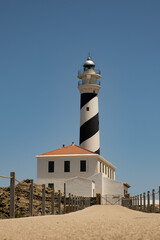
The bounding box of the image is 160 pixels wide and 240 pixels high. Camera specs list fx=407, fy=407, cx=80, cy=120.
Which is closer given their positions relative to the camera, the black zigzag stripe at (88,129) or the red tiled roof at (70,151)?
the red tiled roof at (70,151)

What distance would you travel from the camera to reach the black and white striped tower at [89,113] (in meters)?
42.8

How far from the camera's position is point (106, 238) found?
17.1 feet

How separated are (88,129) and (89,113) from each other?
5.77 feet

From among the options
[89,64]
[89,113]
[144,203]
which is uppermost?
[89,64]

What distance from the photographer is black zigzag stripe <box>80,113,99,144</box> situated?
42.6m

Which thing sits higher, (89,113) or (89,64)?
(89,64)

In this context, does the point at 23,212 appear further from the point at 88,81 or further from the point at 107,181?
the point at 88,81

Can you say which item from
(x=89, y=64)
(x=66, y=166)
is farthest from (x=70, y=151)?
(x=89, y=64)

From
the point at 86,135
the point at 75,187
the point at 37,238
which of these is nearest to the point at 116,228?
the point at 37,238

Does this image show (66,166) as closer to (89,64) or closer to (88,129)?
(88,129)

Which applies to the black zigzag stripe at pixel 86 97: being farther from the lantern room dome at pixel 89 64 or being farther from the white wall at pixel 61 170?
the white wall at pixel 61 170

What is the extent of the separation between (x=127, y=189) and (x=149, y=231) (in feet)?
151

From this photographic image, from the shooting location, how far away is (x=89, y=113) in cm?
4309

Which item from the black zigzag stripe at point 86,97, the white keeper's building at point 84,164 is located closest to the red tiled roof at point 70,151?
the white keeper's building at point 84,164
